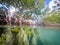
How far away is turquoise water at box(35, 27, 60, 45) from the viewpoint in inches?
77.0

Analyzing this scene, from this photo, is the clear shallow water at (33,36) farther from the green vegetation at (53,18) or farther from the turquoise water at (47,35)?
the green vegetation at (53,18)

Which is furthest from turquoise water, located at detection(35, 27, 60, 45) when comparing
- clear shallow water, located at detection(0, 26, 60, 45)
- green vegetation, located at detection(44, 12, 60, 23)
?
green vegetation, located at detection(44, 12, 60, 23)

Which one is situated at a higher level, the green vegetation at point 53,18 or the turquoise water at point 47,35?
the green vegetation at point 53,18

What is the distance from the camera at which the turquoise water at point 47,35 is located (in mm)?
1957

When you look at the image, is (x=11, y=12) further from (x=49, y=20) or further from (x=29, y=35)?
(x=49, y=20)

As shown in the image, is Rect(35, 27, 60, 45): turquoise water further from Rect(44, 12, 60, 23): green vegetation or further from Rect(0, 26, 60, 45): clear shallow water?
Rect(44, 12, 60, 23): green vegetation

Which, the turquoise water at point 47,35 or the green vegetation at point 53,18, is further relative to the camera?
the turquoise water at point 47,35

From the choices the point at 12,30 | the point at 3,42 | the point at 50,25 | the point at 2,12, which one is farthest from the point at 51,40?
the point at 2,12

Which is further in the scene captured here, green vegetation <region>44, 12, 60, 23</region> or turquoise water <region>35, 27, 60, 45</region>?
turquoise water <region>35, 27, 60, 45</region>

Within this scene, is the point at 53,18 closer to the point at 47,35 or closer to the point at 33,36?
the point at 47,35

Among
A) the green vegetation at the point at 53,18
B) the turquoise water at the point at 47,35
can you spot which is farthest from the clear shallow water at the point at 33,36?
the green vegetation at the point at 53,18

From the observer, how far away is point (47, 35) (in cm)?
196

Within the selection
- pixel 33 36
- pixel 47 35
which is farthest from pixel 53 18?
pixel 33 36

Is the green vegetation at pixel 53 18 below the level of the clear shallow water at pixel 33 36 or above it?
above
